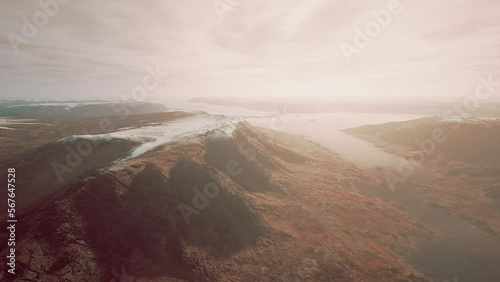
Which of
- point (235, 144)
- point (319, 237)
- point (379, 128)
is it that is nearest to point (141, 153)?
point (235, 144)

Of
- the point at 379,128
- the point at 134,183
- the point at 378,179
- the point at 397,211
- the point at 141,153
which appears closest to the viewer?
the point at 134,183

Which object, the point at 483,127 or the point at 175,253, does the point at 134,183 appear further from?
the point at 483,127

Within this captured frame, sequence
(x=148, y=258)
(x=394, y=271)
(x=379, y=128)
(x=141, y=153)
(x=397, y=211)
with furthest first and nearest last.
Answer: (x=379, y=128), (x=397, y=211), (x=141, y=153), (x=394, y=271), (x=148, y=258)

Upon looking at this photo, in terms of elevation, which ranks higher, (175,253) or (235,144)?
(235,144)

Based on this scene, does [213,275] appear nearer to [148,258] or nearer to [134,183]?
[148,258]

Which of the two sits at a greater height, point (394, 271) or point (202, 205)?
point (202, 205)

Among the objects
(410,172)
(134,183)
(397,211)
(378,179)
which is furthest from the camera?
(410,172)

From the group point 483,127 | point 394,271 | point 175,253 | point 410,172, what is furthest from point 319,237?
point 483,127

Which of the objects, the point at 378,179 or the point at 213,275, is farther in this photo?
the point at 378,179

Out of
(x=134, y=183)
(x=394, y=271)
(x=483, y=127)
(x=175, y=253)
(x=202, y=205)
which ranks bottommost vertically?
(x=394, y=271)
